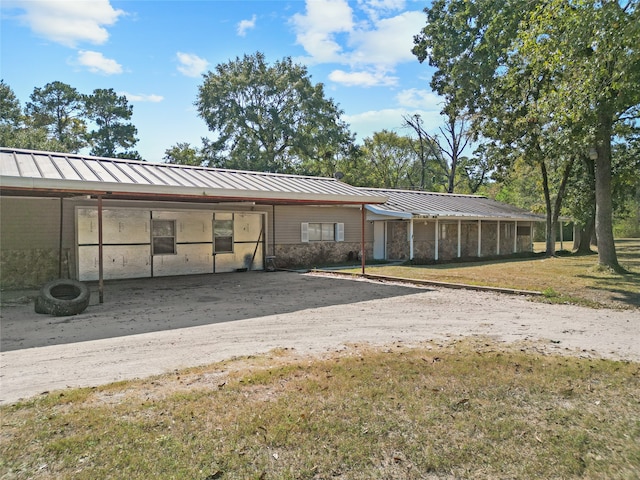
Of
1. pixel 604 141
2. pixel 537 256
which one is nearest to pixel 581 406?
pixel 604 141

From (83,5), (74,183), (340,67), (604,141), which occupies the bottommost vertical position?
(74,183)


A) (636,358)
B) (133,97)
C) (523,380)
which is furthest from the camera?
(133,97)

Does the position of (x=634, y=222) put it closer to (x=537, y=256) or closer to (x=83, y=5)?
(x=537, y=256)

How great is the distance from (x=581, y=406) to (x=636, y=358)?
2.06 m

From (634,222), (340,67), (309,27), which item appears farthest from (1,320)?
(634,222)

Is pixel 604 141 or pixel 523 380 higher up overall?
pixel 604 141

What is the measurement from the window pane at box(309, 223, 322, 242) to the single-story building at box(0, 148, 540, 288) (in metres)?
0.05

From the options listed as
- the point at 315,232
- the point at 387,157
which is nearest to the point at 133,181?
the point at 315,232

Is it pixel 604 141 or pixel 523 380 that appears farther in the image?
pixel 604 141

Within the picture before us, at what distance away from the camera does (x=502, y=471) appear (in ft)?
9.42

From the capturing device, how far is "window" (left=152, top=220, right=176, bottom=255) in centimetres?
1438

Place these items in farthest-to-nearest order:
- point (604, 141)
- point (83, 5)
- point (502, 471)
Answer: point (604, 141) < point (83, 5) < point (502, 471)

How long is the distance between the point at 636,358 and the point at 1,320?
32.2 feet

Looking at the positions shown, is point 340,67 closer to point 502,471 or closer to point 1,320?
point 1,320
